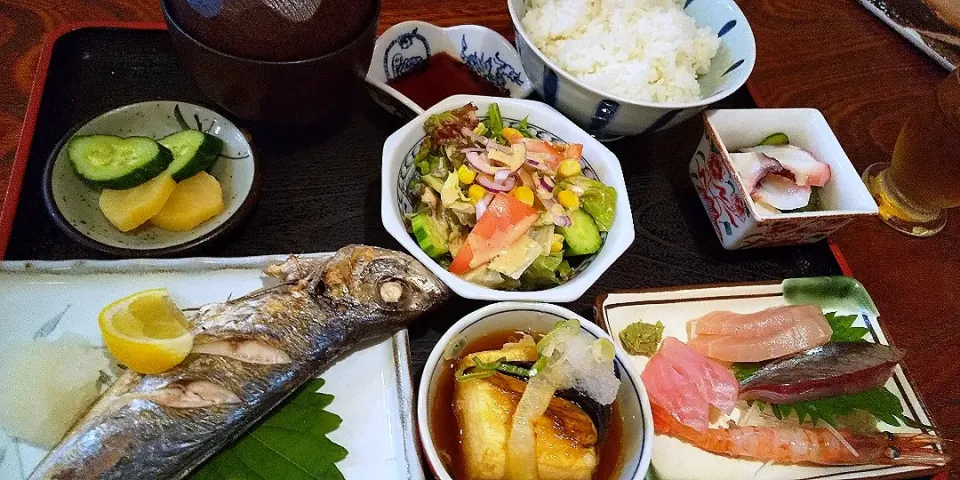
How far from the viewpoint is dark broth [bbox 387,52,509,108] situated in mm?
1956

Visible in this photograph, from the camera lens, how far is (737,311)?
1730mm

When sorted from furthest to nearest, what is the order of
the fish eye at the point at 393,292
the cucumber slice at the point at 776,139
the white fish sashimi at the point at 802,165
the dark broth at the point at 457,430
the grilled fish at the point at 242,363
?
the cucumber slice at the point at 776,139
the white fish sashimi at the point at 802,165
the fish eye at the point at 393,292
the dark broth at the point at 457,430
the grilled fish at the point at 242,363

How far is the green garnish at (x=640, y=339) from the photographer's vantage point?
1590 mm

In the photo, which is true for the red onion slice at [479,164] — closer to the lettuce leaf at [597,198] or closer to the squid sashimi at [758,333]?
the lettuce leaf at [597,198]

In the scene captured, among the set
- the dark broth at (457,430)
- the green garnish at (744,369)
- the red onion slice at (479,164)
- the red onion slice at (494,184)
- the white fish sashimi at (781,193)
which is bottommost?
the green garnish at (744,369)

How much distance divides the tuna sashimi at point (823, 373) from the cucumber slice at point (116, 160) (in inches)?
60.6

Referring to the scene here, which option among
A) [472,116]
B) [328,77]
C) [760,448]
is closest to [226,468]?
[328,77]

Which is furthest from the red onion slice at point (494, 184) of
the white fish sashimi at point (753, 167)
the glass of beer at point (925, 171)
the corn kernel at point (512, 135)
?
the glass of beer at point (925, 171)

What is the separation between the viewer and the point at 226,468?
4.16 ft

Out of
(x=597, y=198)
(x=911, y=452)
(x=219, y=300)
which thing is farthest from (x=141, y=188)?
(x=911, y=452)

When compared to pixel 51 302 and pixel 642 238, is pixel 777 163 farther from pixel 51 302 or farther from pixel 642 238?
pixel 51 302

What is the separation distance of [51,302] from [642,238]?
152 centimetres

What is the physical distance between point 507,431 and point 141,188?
1.02 meters

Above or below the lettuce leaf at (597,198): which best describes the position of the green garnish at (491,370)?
below
